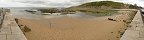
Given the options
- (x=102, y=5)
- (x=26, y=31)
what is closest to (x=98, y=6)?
(x=102, y=5)

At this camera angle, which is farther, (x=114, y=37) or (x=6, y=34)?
(x=114, y=37)

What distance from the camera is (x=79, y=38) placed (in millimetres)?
12766

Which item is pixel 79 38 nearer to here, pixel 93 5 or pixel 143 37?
pixel 143 37

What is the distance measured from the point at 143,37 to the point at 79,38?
3934 millimetres

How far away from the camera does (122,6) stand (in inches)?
2078

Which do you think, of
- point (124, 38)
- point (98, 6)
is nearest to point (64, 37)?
point (124, 38)

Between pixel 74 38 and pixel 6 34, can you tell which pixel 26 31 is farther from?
pixel 6 34

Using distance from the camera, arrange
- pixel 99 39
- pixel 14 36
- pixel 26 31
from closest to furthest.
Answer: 1. pixel 14 36
2. pixel 99 39
3. pixel 26 31

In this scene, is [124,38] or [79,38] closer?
[124,38]

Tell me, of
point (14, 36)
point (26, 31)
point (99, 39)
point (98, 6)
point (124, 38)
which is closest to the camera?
point (124, 38)

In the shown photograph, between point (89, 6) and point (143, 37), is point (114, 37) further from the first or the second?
point (89, 6)

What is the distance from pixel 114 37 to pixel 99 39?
2.85 ft

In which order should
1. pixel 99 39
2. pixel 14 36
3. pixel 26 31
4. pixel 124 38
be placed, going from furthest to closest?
pixel 26 31 < pixel 99 39 < pixel 14 36 < pixel 124 38

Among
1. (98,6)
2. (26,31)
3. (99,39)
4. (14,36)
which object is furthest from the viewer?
(98,6)
